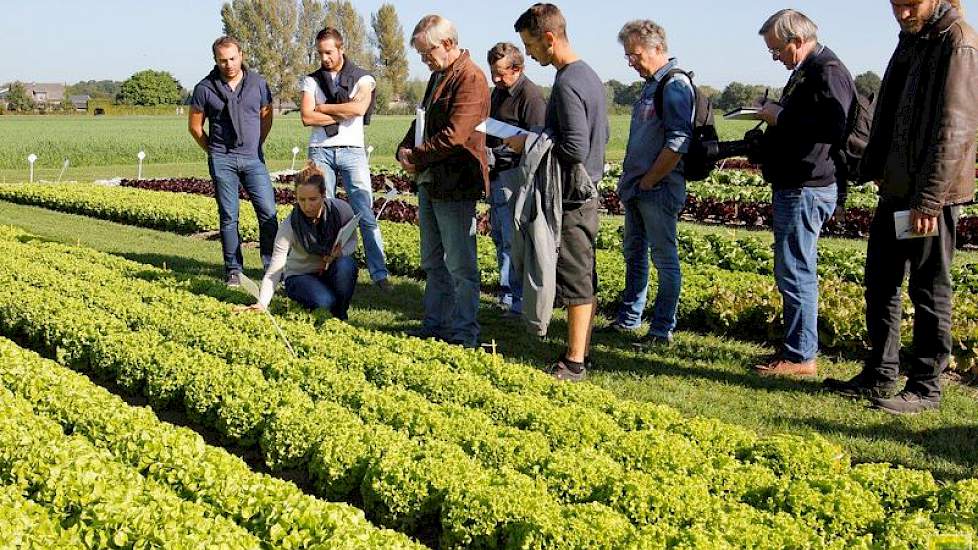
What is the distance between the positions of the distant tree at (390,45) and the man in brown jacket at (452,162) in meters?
83.8

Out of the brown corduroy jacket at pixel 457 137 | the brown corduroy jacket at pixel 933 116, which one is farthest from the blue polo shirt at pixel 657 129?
the brown corduroy jacket at pixel 933 116

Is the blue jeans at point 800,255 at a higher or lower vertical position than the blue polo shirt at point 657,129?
lower

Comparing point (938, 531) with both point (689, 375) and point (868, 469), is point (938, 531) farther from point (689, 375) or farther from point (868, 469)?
point (689, 375)

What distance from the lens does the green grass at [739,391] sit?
485 centimetres

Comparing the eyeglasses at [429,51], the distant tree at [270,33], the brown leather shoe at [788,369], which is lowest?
the brown leather shoe at [788,369]

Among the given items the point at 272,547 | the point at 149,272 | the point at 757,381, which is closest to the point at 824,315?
the point at 757,381

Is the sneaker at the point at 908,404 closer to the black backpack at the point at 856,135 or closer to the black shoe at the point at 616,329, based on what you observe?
the black backpack at the point at 856,135

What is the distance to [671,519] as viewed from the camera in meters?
3.52

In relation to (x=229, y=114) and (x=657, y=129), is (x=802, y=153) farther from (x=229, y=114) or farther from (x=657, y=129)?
(x=229, y=114)

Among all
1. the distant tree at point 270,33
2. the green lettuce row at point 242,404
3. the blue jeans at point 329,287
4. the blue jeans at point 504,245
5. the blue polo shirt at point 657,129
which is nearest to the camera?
the green lettuce row at point 242,404

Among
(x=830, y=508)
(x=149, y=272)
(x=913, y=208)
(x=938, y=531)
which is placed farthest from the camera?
(x=149, y=272)

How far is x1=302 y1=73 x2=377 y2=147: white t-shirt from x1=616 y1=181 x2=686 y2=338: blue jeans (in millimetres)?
2966

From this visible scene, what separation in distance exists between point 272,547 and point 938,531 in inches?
99.7

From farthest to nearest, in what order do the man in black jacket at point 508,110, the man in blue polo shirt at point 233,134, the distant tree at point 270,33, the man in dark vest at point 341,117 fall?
the distant tree at point 270,33, the man in blue polo shirt at point 233,134, the man in dark vest at point 341,117, the man in black jacket at point 508,110
